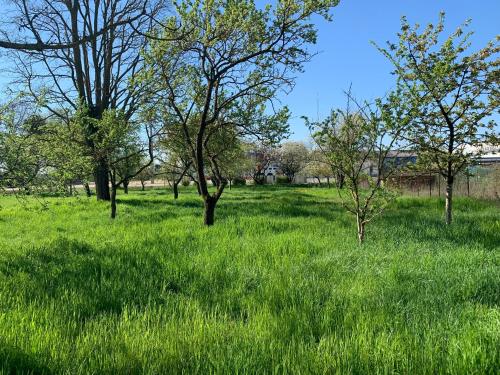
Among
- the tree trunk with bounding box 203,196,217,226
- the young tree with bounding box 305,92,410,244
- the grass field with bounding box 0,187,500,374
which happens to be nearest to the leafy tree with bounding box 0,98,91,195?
the grass field with bounding box 0,187,500,374

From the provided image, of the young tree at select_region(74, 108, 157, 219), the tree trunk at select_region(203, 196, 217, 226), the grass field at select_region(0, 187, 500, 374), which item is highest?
the young tree at select_region(74, 108, 157, 219)

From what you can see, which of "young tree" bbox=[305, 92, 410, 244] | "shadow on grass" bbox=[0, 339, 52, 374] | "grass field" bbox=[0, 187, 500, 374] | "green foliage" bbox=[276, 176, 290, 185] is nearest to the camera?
"shadow on grass" bbox=[0, 339, 52, 374]

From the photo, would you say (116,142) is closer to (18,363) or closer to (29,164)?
(29,164)

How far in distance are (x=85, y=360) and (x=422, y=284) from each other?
3928 millimetres

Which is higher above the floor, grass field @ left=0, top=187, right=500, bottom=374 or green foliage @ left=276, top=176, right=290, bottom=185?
green foliage @ left=276, top=176, right=290, bottom=185

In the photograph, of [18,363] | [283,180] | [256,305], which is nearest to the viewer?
[18,363]

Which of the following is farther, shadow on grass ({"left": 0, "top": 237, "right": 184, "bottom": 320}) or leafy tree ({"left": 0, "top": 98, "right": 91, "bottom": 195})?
leafy tree ({"left": 0, "top": 98, "right": 91, "bottom": 195})

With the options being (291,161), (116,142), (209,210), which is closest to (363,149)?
(209,210)

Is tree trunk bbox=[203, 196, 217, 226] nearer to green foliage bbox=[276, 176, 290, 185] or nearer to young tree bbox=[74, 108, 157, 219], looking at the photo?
young tree bbox=[74, 108, 157, 219]

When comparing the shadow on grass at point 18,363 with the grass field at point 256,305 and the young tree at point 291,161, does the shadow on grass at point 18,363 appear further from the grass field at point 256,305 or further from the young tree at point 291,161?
the young tree at point 291,161

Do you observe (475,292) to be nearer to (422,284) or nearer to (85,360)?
(422,284)

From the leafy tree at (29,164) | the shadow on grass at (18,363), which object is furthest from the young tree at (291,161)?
the shadow on grass at (18,363)

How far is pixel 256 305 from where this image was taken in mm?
4281

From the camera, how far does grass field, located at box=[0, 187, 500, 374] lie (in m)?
2.98
